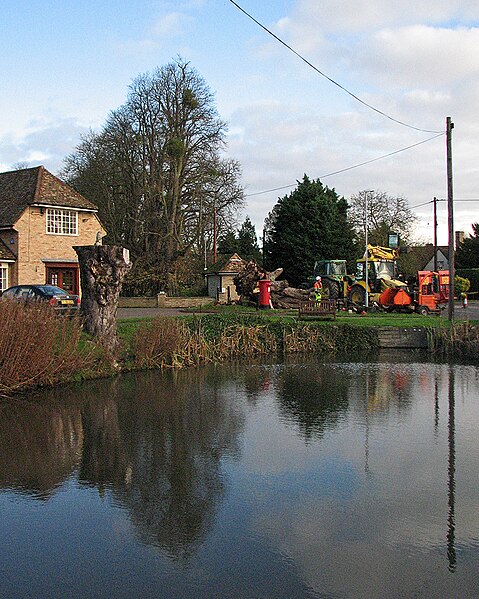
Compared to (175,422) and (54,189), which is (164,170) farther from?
(175,422)

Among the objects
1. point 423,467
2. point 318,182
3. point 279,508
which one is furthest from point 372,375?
point 318,182

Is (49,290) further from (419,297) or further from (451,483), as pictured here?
(451,483)

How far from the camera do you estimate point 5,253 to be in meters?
35.0

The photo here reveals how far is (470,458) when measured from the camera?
1009 centimetres

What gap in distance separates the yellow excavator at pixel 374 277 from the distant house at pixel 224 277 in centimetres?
934

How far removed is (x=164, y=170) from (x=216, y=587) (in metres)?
40.7

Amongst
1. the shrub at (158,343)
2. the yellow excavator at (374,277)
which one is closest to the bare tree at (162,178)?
the yellow excavator at (374,277)

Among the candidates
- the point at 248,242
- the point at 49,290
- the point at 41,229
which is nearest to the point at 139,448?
the point at 49,290

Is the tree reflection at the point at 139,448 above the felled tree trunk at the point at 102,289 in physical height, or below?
below

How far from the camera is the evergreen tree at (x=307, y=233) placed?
4859 centimetres

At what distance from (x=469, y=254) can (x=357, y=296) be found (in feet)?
109

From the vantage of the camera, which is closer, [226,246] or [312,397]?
[312,397]

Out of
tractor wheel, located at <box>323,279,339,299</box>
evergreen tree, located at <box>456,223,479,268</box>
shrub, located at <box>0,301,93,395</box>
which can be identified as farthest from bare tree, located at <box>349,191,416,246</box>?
shrub, located at <box>0,301,93,395</box>

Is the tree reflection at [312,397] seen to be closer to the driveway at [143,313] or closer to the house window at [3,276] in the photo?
the driveway at [143,313]
